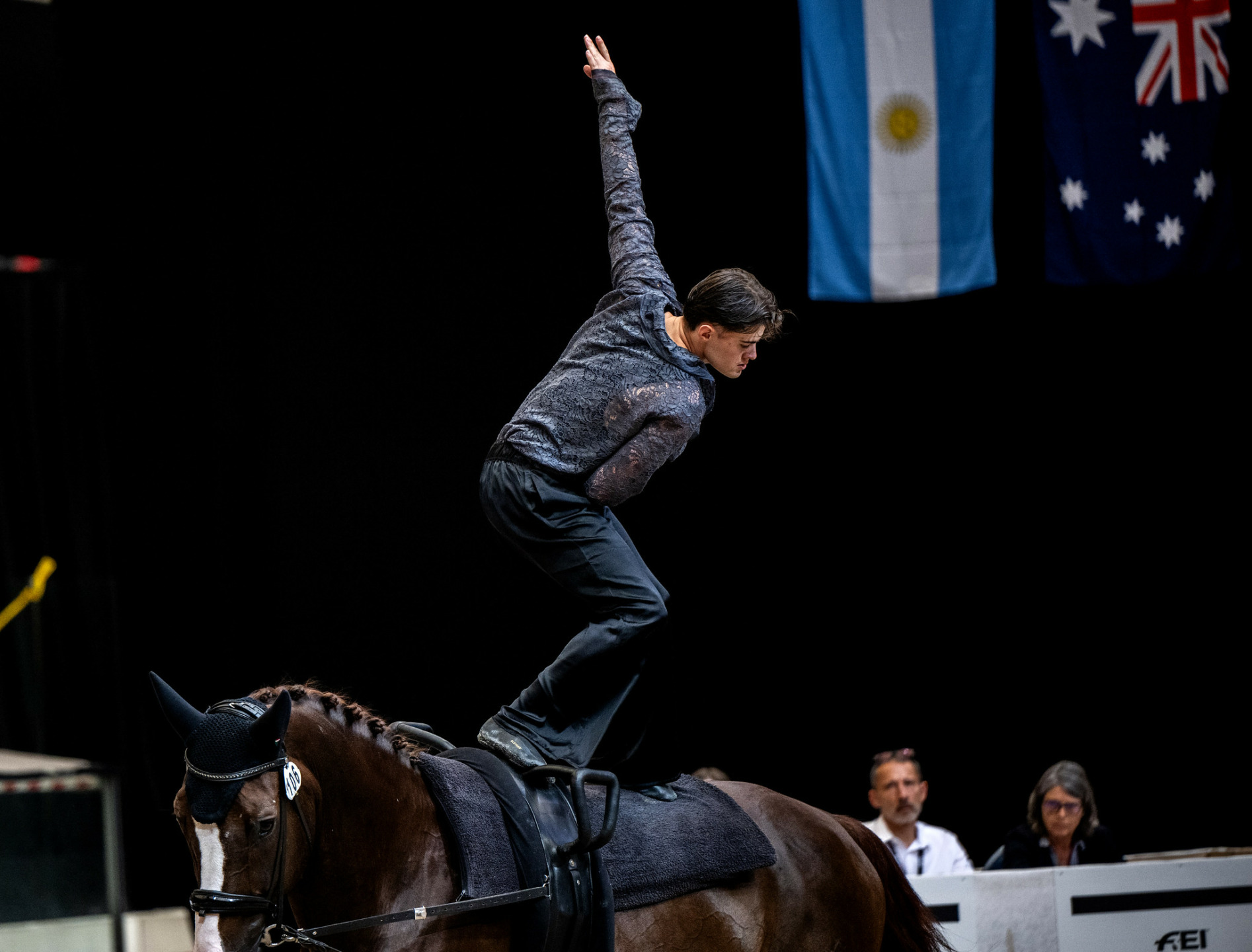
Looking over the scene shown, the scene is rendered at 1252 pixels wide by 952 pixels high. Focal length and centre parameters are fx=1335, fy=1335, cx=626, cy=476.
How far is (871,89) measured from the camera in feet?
21.2

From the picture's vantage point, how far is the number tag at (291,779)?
251cm

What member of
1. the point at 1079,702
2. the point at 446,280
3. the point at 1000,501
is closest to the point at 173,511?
A: the point at 446,280

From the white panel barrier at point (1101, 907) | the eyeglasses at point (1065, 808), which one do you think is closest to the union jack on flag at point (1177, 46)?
the eyeglasses at point (1065, 808)

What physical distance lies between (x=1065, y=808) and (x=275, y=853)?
13.8 ft

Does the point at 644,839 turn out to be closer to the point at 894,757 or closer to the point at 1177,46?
the point at 894,757

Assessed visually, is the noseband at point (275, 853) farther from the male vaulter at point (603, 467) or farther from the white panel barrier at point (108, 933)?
the white panel barrier at point (108, 933)

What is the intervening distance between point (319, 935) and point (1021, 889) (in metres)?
3.39

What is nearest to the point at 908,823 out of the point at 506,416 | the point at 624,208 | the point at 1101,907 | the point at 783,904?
the point at 1101,907

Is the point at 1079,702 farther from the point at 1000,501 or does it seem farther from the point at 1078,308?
the point at 1078,308

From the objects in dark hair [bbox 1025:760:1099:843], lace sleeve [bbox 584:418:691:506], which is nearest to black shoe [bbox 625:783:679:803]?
lace sleeve [bbox 584:418:691:506]

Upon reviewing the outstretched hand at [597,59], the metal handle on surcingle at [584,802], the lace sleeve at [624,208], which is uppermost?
the outstretched hand at [597,59]

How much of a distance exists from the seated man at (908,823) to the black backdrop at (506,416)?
4.37 ft

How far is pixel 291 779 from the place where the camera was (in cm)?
253

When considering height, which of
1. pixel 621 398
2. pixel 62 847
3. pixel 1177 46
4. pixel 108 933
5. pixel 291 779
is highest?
pixel 1177 46
